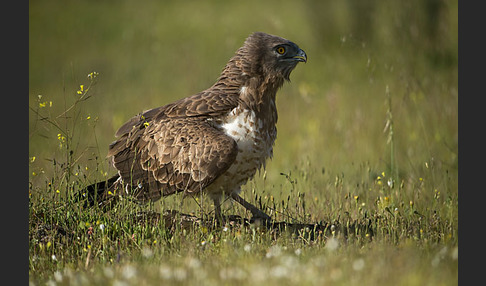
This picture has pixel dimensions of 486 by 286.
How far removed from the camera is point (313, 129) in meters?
12.1

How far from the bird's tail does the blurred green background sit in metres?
0.15

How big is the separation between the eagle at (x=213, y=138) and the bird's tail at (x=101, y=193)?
0.01 m

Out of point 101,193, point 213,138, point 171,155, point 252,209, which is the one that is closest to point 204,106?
point 213,138

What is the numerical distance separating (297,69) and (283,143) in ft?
15.4

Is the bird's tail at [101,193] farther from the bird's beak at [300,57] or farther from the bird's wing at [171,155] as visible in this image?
the bird's beak at [300,57]

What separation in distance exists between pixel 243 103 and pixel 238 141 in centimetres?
48

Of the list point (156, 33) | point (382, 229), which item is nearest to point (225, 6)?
point (156, 33)

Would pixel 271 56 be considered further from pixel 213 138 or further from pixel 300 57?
pixel 213 138

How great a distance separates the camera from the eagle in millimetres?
6555

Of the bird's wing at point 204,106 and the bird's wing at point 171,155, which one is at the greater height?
the bird's wing at point 204,106

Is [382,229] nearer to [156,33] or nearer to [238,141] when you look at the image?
[238,141]

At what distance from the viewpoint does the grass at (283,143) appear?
5113mm

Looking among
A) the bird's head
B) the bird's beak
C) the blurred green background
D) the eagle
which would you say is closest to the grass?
the blurred green background

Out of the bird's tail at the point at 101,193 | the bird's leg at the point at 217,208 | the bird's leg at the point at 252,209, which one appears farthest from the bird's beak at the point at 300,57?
the bird's tail at the point at 101,193
